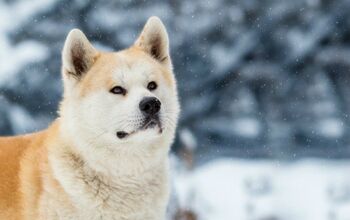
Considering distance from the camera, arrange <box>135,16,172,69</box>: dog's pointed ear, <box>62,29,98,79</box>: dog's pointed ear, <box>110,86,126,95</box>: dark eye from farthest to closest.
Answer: <box>135,16,172,69</box>: dog's pointed ear, <box>62,29,98,79</box>: dog's pointed ear, <box>110,86,126,95</box>: dark eye

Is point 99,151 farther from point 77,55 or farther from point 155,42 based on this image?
point 155,42

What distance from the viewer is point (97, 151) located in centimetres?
428

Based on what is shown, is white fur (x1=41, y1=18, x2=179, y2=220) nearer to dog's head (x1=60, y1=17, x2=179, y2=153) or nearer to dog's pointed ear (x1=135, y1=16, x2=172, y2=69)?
dog's head (x1=60, y1=17, x2=179, y2=153)

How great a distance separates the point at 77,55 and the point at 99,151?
1.97 ft

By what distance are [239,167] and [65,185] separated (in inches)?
211

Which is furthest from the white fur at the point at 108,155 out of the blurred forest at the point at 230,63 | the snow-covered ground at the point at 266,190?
the blurred forest at the point at 230,63

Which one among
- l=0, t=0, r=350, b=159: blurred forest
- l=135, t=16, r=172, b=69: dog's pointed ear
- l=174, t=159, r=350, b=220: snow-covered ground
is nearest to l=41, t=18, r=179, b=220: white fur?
l=135, t=16, r=172, b=69: dog's pointed ear

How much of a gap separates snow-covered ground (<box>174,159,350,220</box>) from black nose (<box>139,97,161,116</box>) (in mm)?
3296

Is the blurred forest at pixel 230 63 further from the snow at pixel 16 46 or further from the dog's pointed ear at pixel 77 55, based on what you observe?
the dog's pointed ear at pixel 77 55

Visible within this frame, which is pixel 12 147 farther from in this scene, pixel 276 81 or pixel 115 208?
pixel 276 81

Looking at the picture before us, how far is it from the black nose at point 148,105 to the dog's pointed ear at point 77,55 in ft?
1.63

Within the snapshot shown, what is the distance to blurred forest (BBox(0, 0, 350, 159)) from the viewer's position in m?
9.62

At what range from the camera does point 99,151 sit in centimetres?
428

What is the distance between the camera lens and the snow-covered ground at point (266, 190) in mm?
8062
